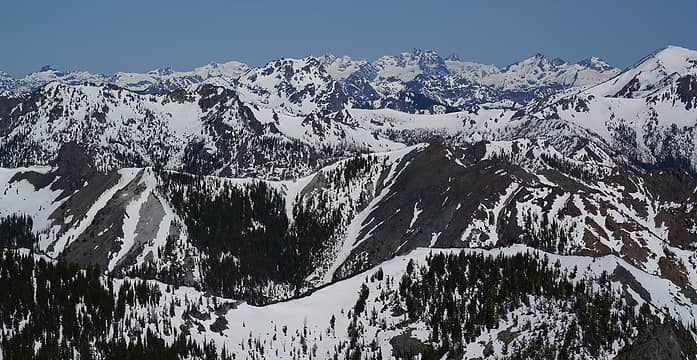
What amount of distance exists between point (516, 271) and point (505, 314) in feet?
28.0

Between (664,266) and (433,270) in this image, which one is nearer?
(433,270)

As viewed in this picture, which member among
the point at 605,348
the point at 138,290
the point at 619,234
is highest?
the point at 619,234

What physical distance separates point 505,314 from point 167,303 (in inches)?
1856

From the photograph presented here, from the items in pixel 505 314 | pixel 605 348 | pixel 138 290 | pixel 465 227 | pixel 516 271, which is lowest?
pixel 605 348

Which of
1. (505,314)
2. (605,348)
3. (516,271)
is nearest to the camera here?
(605,348)

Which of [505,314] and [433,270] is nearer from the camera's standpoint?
[505,314]

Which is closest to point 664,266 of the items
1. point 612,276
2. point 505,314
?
point 612,276

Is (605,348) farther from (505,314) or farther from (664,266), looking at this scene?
(664,266)

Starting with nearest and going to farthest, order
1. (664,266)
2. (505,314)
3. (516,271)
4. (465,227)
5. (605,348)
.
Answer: (605,348) < (505,314) < (516,271) < (664,266) < (465,227)

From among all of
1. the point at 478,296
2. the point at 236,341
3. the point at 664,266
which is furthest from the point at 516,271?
the point at 664,266

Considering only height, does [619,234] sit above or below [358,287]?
above

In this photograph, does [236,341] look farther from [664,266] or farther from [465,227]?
[664,266]

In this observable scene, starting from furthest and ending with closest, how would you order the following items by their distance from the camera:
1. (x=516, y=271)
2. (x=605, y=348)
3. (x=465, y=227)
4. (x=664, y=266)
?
(x=465, y=227), (x=664, y=266), (x=516, y=271), (x=605, y=348)

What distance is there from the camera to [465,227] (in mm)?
198875
